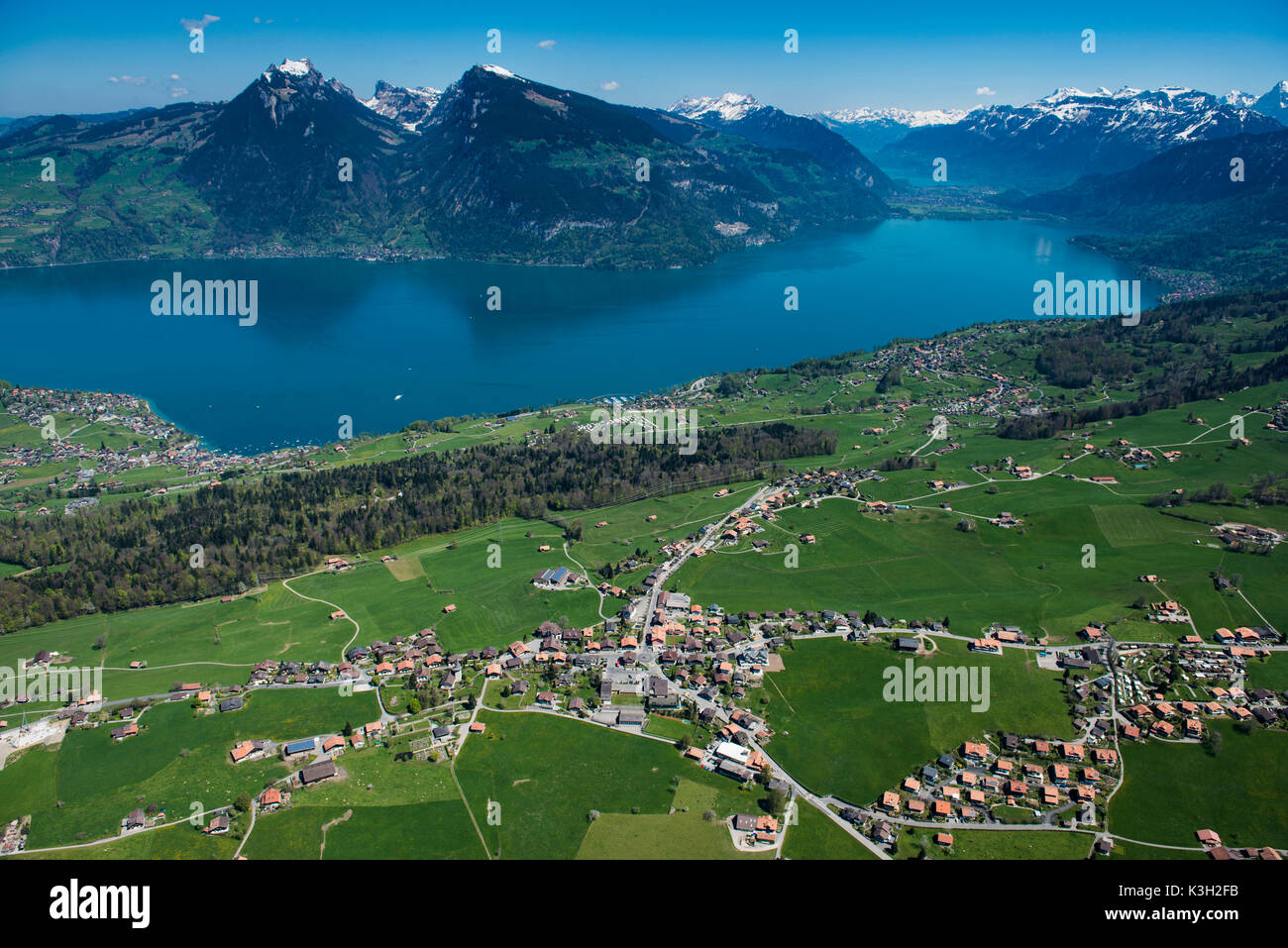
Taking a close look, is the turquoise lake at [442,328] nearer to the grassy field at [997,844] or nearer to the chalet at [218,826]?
the chalet at [218,826]

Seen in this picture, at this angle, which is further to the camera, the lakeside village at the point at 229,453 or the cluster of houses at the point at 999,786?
the lakeside village at the point at 229,453

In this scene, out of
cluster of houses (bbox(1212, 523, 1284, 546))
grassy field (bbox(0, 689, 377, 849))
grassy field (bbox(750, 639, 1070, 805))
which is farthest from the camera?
cluster of houses (bbox(1212, 523, 1284, 546))

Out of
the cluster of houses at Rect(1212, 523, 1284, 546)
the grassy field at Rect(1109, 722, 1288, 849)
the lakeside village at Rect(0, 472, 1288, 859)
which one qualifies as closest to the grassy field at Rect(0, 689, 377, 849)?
the lakeside village at Rect(0, 472, 1288, 859)

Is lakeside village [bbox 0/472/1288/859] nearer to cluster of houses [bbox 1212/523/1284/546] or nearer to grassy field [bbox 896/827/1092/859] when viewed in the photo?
grassy field [bbox 896/827/1092/859]

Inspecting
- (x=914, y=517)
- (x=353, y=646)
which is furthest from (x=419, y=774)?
(x=914, y=517)

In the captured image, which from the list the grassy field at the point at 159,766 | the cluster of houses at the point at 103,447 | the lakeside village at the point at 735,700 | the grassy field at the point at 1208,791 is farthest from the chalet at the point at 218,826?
the cluster of houses at the point at 103,447
